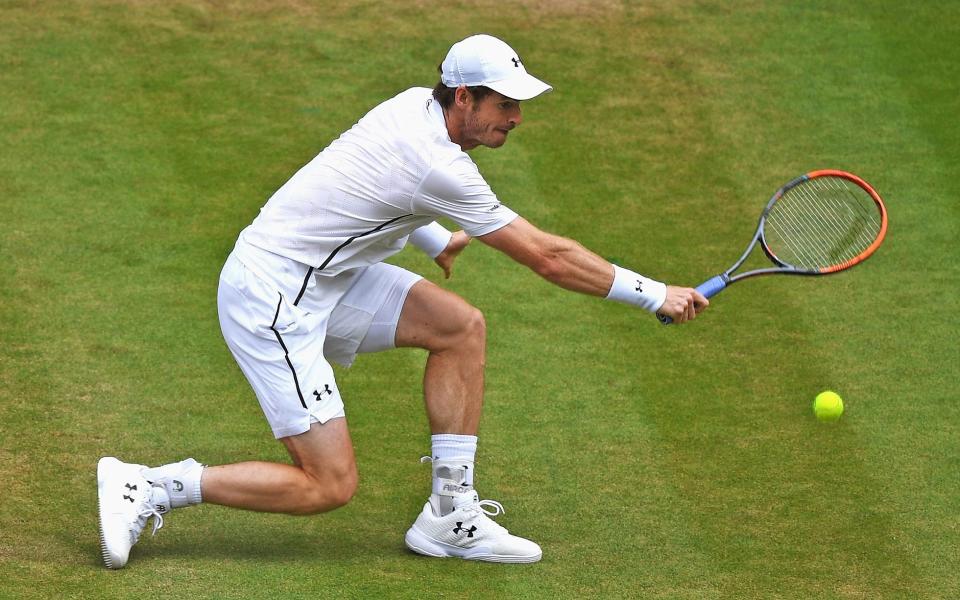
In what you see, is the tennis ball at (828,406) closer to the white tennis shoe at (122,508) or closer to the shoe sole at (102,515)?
the white tennis shoe at (122,508)

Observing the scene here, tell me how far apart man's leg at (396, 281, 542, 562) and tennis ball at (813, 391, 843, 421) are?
1.90m

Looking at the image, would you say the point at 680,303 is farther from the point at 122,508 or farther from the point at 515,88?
the point at 122,508

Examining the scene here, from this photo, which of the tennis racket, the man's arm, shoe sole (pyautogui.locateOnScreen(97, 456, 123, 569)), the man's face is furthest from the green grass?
the man's face

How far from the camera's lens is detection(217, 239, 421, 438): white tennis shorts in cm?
621

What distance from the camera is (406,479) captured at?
725cm

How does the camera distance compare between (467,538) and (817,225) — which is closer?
(467,538)

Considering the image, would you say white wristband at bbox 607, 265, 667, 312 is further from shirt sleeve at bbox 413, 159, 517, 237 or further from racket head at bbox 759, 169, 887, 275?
racket head at bbox 759, 169, 887, 275

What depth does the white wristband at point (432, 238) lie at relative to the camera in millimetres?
7180

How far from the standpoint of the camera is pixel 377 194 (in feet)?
20.5

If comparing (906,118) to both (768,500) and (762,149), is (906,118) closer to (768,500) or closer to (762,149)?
(762,149)

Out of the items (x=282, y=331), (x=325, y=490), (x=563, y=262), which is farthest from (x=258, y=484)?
(x=563, y=262)

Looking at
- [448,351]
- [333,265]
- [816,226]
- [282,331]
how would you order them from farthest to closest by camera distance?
[816,226] → [448,351] → [333,265] → [282,331]

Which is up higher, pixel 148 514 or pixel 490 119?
pixel 490 119

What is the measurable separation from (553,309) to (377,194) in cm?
289
